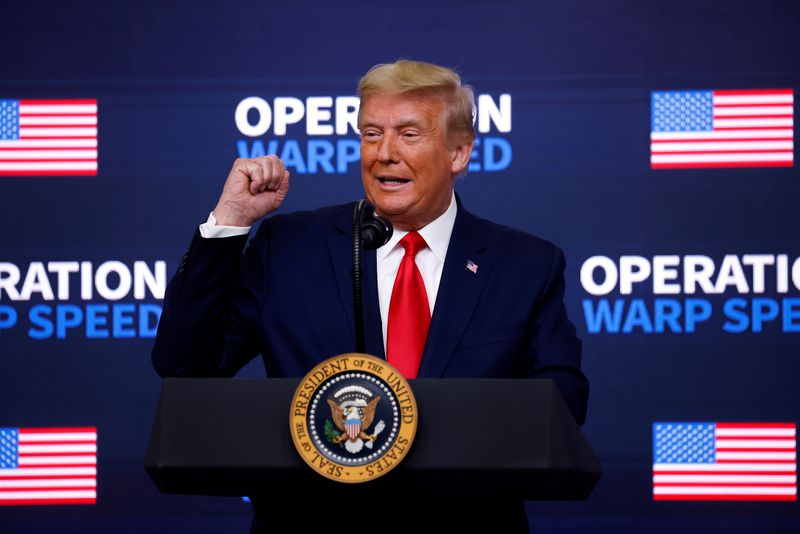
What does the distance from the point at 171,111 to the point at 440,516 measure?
2092 millimetres

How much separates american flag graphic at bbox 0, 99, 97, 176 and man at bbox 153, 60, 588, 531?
156 cm

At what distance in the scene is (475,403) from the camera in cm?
111

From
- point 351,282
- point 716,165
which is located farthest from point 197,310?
point 716,165

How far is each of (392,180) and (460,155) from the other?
0.18 m

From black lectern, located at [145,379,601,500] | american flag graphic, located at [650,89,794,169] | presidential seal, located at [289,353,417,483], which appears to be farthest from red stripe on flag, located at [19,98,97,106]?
presidential seal, located at [289,353,417,483]

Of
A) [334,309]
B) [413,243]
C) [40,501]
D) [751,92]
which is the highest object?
[751,92]

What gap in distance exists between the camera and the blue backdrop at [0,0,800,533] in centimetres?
312

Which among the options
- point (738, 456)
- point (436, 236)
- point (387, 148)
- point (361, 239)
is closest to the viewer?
point (361, 239)

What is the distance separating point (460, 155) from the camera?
1850 millimetres

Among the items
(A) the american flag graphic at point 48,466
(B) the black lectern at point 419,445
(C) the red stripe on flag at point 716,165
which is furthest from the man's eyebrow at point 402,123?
(A) the american flag graphic at point 48,466

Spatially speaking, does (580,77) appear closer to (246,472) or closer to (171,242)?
(171,242)

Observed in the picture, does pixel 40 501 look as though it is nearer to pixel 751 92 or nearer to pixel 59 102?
pixel 59 102

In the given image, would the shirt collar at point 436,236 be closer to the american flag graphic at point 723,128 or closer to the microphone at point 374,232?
the microphone at point 374,232

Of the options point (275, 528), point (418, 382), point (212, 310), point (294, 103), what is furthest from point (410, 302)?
point (294, 103)
